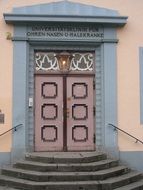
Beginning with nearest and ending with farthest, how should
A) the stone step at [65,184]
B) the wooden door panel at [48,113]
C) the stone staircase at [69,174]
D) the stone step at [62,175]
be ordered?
the stone step at [65,184]
the stone staircase at [69,174]
the stone step at [62,175]
the wooden door panel at [48,113]

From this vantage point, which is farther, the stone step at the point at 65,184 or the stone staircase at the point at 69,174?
the stone staircase at the point at 69,174

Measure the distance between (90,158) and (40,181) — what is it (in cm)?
143

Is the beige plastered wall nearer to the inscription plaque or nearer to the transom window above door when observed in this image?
the inscription plaque

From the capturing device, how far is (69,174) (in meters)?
8.54

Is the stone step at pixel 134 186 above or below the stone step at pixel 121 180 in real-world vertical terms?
below

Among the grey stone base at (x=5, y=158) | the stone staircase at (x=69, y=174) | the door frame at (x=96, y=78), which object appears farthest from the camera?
the door frame at (x=96, y=78)

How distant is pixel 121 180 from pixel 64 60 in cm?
346

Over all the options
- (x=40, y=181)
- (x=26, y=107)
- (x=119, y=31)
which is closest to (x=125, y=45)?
(x=119, y=31)

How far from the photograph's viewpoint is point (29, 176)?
8.49 meters

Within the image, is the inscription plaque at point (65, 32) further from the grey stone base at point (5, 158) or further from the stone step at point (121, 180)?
the stone step at point (121, 180)

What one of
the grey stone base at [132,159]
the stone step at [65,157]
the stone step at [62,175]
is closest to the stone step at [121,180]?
the stone step at [62,175]

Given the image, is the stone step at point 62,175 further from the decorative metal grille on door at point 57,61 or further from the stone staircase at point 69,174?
the decorative metal grille on door at point 57,61

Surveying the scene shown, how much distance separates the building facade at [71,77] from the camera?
9734 mm

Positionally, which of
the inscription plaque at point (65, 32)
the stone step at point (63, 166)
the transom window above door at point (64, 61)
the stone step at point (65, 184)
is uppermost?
the inscription plaque at point (65, 32)
